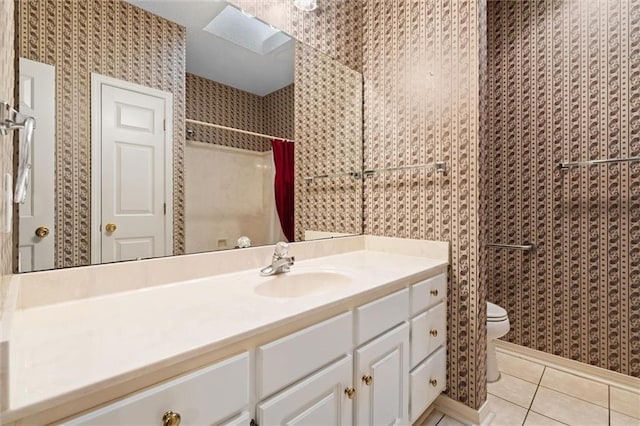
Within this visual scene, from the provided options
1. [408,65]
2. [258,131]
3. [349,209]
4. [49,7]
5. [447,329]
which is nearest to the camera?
[49,7]

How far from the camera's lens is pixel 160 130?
1.11 metres

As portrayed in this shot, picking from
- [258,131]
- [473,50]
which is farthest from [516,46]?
[258,131]

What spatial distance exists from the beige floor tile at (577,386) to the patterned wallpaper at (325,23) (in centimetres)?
215

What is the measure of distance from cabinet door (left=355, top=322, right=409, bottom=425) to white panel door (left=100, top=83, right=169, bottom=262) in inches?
31.2

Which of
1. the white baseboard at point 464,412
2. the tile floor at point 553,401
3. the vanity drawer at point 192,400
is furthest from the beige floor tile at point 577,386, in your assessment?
the vanity drawer at point 192,400

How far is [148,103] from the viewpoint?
42.6 inches

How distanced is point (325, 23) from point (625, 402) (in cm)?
257

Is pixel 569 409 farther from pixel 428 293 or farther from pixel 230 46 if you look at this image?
pixel 230 46

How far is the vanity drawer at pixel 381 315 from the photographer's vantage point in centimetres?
101

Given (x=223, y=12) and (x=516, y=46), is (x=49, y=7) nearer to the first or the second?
(x=223, y=12)

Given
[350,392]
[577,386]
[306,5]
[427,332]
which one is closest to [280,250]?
[350,392]

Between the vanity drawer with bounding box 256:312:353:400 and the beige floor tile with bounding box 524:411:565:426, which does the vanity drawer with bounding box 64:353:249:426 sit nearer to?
the vanity drawer with bounding box 256:312:353:400

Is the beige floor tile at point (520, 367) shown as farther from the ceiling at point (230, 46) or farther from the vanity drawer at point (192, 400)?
the ceiling at point (230, 46)

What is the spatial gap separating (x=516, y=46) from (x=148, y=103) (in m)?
2.31
